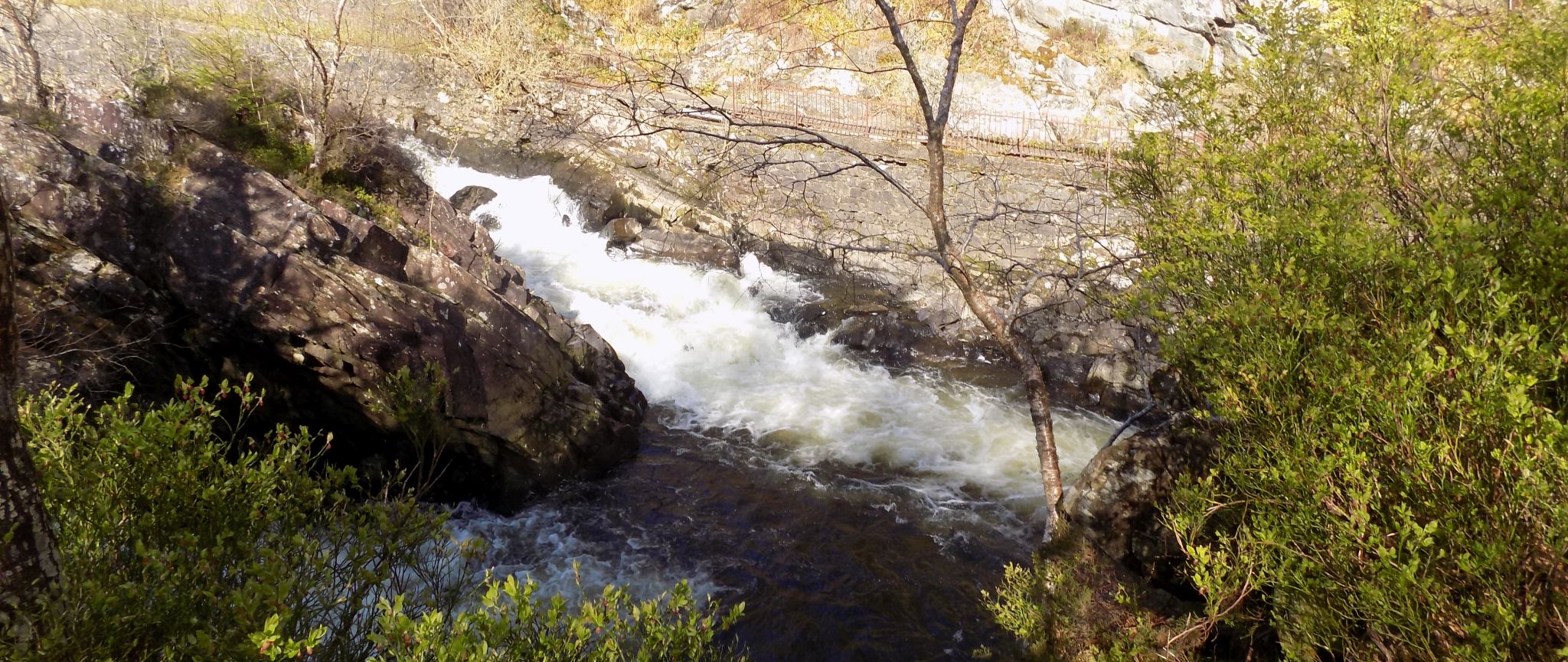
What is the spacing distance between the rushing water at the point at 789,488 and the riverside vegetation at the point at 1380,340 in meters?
2.65

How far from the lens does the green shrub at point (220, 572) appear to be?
2648 millimetres

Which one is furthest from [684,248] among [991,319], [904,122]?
[991,319]

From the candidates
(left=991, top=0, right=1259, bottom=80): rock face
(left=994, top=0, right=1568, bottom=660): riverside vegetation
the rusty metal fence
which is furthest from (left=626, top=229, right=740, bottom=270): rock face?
(left=991, top=0, right=1259, bottom=80): rock face

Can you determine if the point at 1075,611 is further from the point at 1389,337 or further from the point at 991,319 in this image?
the point at 1389,337

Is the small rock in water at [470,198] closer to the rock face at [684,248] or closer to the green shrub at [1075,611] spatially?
the rock face at [684,248]

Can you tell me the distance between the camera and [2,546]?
2508 mm

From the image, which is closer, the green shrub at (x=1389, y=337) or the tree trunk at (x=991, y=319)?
the green shrub at (x=1389, y=337)

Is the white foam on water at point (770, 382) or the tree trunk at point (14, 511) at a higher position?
the tree trunk at point (14, 511)

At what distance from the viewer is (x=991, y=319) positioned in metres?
6.23

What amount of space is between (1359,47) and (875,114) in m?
19.0

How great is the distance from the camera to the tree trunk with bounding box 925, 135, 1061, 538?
19.6 feet

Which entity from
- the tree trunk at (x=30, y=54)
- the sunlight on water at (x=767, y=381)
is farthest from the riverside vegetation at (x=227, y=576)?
the tree trunk at (x=30, y=54)

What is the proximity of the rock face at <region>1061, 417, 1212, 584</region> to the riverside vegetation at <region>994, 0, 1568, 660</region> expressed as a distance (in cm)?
77

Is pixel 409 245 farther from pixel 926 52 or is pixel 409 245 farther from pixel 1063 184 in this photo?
pixel 926 52
